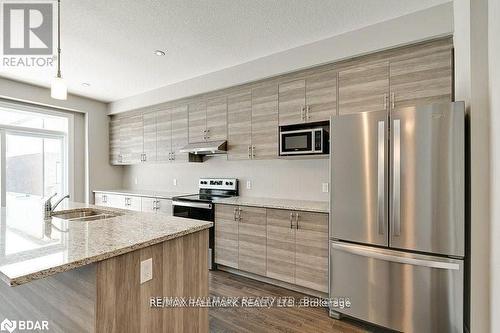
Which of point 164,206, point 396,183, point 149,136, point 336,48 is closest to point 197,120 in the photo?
point 149,136

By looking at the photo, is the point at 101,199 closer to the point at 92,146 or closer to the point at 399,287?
the point at 92,146

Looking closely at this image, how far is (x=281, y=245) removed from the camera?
2748mm

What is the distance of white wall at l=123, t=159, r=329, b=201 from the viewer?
10.3 feet

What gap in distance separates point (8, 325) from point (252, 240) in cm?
208

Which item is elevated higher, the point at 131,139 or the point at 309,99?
the point at 309,99

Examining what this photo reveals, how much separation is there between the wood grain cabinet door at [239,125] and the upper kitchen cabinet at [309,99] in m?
0.49

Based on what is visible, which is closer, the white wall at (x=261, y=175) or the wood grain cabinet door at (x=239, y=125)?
the white wall at (x=261, y=175)

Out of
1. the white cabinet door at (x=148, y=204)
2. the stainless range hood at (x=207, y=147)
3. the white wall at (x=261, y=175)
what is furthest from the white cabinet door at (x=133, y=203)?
the stainless range hood at (x=207, y=147)

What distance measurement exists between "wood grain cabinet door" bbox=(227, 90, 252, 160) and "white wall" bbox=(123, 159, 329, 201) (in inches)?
13.8

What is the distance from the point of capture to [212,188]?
4.01m

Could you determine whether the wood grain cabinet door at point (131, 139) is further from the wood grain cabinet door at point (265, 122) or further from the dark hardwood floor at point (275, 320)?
the dark hardwood floor at point (275, 320)

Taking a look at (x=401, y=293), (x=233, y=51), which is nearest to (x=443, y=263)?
(x=401, y=293)

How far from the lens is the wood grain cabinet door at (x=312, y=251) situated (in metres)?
2.48

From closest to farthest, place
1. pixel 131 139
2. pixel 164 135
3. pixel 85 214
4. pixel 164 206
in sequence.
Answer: pixel 85 214, pixel 164 206, pixel 164 135, pixel 131 139
